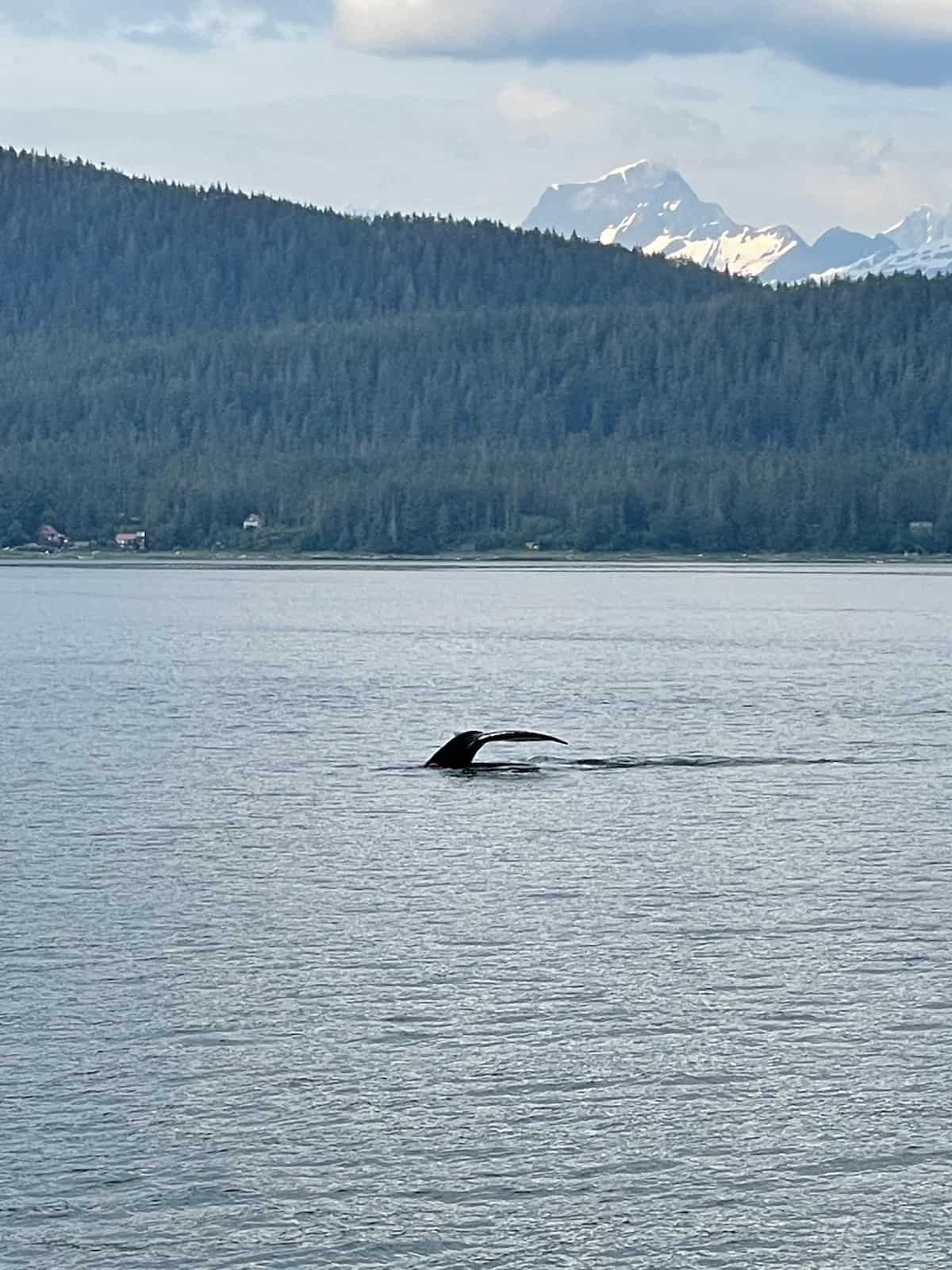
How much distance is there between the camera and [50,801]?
198 feet

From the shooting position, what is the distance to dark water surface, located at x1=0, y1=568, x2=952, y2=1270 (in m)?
25.3

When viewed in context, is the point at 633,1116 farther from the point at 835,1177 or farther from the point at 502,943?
the point at 502,943

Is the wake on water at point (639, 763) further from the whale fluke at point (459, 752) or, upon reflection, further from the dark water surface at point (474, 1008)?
the dark water surface at point (474, 1008)

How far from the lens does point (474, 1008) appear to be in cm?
3459

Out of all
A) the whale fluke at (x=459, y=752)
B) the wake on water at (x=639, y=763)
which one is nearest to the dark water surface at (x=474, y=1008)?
the wake on water at (x=639, y=763)

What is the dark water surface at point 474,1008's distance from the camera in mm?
25328

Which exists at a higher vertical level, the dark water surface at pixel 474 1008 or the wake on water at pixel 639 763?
the dark water surface at pixel 474 1008

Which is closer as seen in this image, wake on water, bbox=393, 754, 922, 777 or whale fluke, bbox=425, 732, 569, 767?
whale fluke, bbox=425, 732, 569, 767

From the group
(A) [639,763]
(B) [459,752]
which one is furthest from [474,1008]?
(A) [639,763]

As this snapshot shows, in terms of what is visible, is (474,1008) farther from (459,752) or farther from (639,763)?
(639,763)

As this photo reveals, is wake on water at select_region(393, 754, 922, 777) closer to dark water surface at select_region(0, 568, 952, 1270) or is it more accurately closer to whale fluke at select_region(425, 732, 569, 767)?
whale fluke at select_region(425, 732, 569, 767)

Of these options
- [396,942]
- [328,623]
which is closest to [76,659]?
[328,623]

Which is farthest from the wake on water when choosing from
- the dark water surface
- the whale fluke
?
the dark water surface

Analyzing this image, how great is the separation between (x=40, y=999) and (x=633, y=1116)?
10247mm
